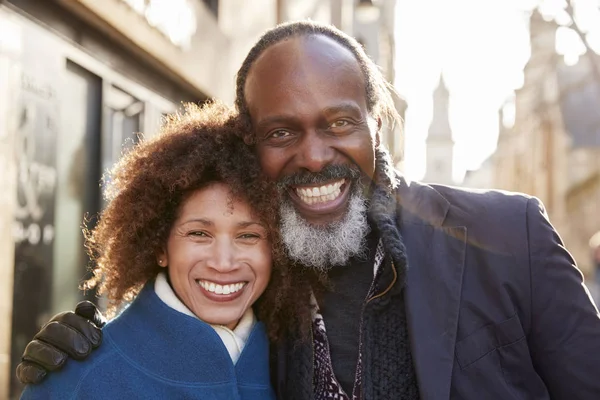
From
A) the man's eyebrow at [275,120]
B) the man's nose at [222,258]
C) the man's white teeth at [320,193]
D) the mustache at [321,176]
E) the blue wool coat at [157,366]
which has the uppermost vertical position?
the man's eyebrow at [275,120]

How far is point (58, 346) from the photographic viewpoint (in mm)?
2578

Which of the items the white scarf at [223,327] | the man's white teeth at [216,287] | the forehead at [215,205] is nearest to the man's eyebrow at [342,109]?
the forehead at [215,205]

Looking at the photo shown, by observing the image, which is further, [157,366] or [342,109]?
[342,109]

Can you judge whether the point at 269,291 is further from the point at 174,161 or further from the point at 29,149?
the point at 29,149

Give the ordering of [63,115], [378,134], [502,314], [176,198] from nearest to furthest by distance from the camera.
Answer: [502,314]
[176,198]
[378,134]
[63,115]

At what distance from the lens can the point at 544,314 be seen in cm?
273

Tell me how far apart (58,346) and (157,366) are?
13.9 inches

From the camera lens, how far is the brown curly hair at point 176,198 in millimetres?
2938

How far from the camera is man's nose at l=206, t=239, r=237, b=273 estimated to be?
2818mm

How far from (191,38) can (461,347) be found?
6495 mm

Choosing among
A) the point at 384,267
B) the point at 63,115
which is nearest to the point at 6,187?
the point at 63,115

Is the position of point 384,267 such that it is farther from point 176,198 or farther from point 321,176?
point 176,198

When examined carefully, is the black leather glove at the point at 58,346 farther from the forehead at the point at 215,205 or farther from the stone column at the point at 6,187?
the stone column at the point at 6,187

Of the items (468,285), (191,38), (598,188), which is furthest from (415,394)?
(598,188)
